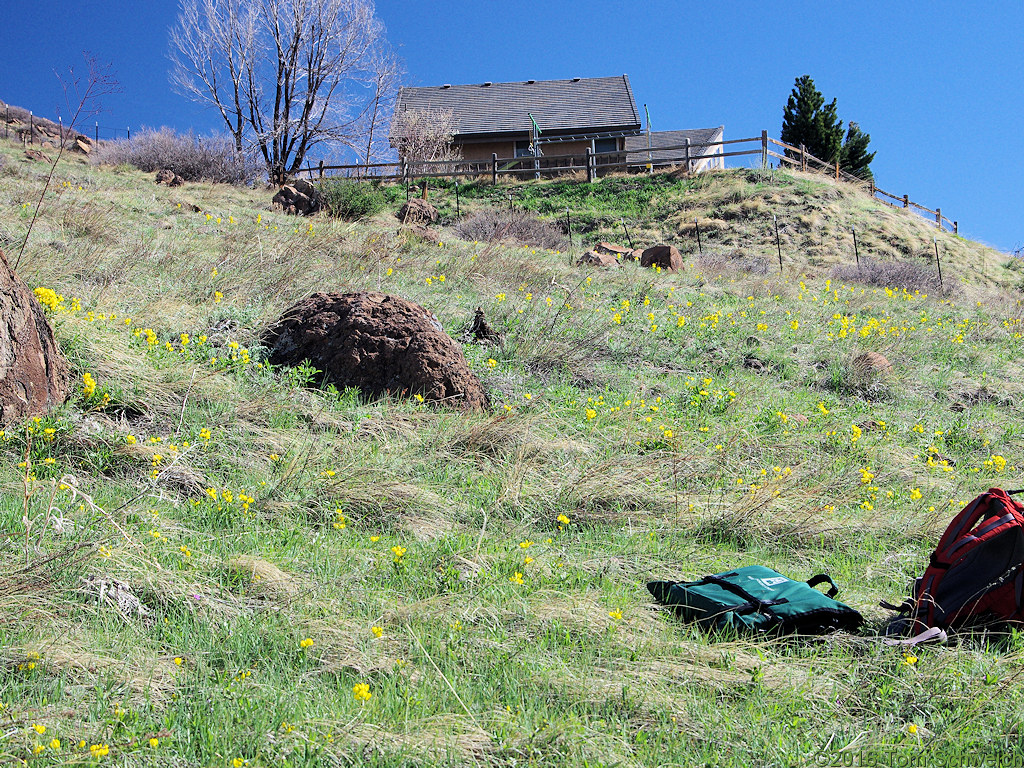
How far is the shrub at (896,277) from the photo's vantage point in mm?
15711

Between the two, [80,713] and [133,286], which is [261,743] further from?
[133,286]

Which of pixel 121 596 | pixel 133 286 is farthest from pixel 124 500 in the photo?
pixel 133 286

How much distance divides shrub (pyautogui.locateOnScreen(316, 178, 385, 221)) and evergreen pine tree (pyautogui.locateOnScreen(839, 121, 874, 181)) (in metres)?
27.9

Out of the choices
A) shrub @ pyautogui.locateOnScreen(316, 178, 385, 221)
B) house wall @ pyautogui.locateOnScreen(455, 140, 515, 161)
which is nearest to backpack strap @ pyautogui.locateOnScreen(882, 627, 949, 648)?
shrub @ pyautogui.locateOnScreen(316, 178, 385, 221)

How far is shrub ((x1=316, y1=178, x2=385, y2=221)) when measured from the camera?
15.5 metres

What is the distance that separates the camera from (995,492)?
3.25 metres

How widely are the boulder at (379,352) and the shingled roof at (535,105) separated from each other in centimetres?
3172

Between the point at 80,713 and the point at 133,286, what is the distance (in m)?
4.89

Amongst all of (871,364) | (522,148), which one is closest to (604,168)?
(522,148)

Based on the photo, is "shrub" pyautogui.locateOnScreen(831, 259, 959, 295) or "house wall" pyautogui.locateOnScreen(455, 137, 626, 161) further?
"house wall" pyautogui.locateOnScreen(455, 137, 626, 161)

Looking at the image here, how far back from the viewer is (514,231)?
1603 centimetres

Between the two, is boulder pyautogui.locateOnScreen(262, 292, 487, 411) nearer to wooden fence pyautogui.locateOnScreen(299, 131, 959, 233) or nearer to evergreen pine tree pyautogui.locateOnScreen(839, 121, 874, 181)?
wooden fence pyautogui.locateOnScreen(299, 131, 959, 233)

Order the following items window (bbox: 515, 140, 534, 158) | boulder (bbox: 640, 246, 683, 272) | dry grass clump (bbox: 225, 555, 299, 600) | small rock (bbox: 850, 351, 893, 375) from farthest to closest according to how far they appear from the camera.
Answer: window (bbox: 515, 140, 534, 158) < boulder (bbox: 640, 246, 683, 272) < small rock (bbox: 850, 351, 893, 375) < dry grass clump (bbox: 225, 555, 299, 600)

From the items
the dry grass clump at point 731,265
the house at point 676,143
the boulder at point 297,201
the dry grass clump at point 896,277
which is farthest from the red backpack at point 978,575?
the house at point 676,143
